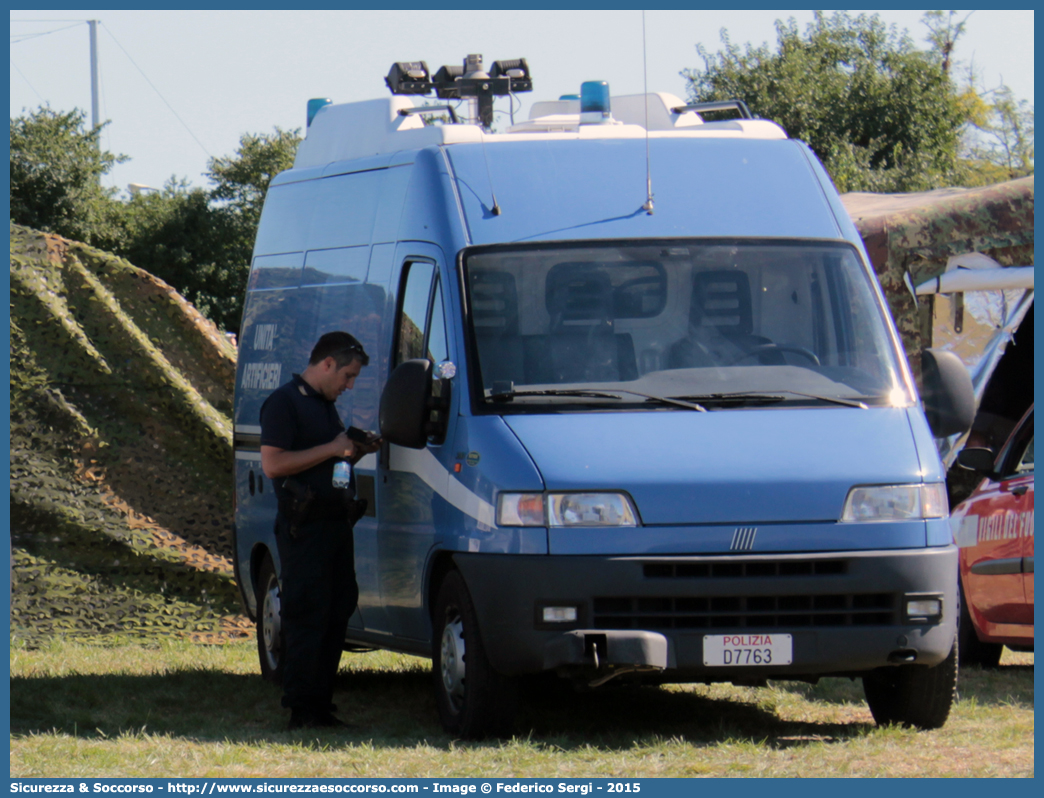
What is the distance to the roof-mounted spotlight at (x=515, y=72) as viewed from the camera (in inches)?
411

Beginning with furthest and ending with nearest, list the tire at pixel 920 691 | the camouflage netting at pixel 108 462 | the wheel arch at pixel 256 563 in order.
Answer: the camouflage netting at pixel 108 462 → the wheel arch at pixel 256 563 → the tire at pixel 920 691

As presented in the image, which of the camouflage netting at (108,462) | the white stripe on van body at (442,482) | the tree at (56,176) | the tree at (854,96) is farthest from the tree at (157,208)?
the white stripe on van body at (442,482)

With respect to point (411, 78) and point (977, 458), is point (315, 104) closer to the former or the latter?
point (411, 78)

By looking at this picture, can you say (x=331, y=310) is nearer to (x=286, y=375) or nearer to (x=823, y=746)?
(x=286, y=375)

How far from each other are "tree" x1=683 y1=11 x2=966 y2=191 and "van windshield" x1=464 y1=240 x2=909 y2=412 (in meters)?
33.9

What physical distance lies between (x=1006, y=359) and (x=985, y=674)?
305 centimetres

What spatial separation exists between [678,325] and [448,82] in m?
3.74

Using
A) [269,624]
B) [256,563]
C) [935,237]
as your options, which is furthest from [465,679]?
[935,237]

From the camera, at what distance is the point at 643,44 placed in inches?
298

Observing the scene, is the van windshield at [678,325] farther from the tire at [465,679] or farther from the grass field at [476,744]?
the grass field at [476,744]

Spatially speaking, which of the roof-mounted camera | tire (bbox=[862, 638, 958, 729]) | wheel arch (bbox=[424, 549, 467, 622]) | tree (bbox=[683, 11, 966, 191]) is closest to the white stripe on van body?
wheel arch (bbox=[424, 549, 467, 622])

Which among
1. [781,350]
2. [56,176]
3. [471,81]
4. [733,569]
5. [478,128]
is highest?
[56,176]

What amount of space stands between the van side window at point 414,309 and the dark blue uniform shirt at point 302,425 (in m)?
0.45

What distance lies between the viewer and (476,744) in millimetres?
6930
